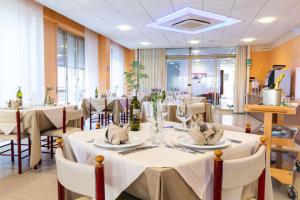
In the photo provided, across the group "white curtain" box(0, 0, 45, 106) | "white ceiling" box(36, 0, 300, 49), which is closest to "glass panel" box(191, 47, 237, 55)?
"white ceiling" box(36, 0, 300, 49)

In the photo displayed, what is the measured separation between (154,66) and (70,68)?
192 inches

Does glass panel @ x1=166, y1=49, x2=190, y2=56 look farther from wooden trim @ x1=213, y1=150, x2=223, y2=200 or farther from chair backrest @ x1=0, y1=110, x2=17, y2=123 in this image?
wooden trim @ x1=213, y1=150, x2=223, y2=200

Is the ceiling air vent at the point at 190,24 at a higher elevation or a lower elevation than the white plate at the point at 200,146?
higher

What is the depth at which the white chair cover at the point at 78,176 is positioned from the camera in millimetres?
1009

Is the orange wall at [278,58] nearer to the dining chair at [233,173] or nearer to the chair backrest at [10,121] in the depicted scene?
the dining chair at [233,173]

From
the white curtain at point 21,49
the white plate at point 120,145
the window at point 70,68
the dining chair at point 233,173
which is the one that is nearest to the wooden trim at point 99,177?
the white plate at point 120,145

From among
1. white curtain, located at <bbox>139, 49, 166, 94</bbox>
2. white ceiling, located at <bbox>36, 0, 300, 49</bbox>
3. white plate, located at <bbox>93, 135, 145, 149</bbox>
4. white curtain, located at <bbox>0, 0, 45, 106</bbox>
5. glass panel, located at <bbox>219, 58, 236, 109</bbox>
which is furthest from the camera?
white curtain, located at <bbox>139, 49, 166, 94</bbox>

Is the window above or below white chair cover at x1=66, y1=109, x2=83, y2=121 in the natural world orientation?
above

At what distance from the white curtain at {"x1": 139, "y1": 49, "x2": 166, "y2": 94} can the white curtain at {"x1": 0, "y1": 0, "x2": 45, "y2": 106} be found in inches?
246

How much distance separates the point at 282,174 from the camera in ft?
8.54

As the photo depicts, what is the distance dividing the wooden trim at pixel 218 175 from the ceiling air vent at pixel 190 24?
5.77m

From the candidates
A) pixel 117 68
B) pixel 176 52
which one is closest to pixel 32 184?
pixel 117 68

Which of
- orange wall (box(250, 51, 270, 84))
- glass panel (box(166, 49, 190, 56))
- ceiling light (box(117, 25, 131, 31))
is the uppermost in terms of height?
ceiling light (box(117, 25, 131, 31))

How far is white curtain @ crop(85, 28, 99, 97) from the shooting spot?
7945 mm
